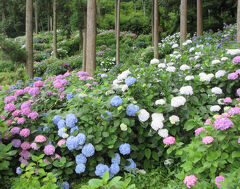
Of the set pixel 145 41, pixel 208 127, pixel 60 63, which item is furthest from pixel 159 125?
pixel 145 41

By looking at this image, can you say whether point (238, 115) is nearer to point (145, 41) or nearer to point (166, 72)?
point (166, 72)

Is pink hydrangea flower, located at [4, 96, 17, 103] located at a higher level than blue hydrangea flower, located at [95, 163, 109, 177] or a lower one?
higher

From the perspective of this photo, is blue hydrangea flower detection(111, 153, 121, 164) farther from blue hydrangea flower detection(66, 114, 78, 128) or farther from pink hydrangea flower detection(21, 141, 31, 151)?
Result: pink hydrangea flower detection(21, 141, 31, 151)

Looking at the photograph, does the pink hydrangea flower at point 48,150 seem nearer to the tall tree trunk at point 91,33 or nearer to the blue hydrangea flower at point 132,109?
the blue hydrangea flower at point 132,109

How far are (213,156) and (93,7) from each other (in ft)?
23.2

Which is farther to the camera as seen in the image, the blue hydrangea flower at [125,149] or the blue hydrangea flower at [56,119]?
the blue hydrangea flower at [56,119]

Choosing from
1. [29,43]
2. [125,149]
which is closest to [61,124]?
[125,149]

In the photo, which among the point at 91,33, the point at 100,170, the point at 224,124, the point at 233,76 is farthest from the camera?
the point at 91,33

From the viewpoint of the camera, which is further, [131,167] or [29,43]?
[29,43]

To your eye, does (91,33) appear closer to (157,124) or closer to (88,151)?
(157,124)

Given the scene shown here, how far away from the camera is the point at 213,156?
238cm

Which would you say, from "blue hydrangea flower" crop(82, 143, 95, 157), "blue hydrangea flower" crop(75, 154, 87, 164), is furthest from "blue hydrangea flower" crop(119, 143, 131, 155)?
"blue hydrangea flower" crop(75, 154, 87, 164)

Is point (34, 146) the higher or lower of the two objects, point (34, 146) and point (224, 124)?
the lower

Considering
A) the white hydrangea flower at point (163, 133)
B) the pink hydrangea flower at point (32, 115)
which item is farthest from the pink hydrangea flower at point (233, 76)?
the pink hydrangea flower at point (32, 115)
